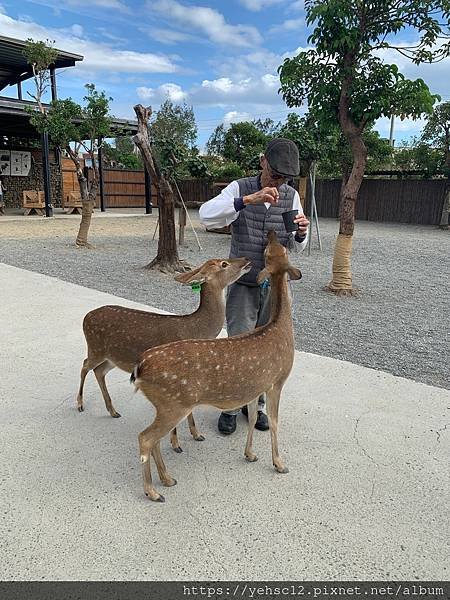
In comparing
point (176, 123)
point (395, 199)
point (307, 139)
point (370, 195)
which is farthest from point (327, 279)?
point (176, 123)

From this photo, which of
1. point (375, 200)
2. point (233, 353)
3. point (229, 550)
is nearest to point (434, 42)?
point (233, 353)

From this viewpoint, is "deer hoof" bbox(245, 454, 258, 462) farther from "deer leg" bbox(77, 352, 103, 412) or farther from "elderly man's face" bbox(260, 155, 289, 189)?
"elderly man's face" bbox(260, 155, 289, 189)

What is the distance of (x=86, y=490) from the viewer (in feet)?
7.39

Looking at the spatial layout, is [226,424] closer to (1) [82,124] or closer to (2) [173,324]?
(2) [173,324]

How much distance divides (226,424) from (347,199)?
15.9ft

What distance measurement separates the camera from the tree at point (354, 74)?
6.07 metres

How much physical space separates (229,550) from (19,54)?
21.1 metres

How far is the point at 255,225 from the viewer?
284 centimetres

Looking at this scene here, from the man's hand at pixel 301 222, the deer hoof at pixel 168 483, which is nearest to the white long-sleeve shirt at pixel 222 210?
the man's hand at pixel 301 222

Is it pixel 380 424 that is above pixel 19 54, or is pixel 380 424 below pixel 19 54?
below

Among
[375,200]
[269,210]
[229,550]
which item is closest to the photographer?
[229,550]

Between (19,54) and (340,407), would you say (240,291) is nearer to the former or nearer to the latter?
(340,407)

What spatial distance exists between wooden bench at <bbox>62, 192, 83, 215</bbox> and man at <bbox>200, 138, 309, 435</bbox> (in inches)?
770

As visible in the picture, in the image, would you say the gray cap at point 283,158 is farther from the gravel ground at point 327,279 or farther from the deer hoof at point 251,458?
the gravel ground at point 327,279
